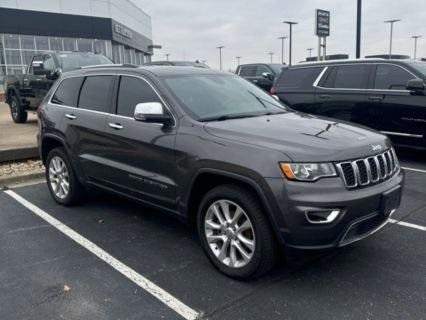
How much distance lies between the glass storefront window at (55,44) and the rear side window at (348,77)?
37.0 meters

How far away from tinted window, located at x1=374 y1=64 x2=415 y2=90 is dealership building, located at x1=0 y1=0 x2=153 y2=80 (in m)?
29.7

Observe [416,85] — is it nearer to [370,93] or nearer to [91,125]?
Answer: [370,93]

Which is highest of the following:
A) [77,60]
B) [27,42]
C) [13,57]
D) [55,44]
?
[27,42]

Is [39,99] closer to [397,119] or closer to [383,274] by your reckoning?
[397,119]

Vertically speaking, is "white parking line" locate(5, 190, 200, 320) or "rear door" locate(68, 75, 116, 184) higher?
"rear door" locate(68, 75, 116, 184)

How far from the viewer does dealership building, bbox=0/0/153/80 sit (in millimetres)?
38562

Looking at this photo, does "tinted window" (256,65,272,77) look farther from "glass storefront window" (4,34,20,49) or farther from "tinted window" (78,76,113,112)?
"glass storefront window" (4,34,20,49)

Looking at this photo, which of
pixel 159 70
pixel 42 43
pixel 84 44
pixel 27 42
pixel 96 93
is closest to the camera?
pixel 159 70

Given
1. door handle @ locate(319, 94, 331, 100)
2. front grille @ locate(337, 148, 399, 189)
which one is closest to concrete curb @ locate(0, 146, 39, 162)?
door handle @ locate(319, 94, 331, 100)

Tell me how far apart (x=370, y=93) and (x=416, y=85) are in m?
0.92

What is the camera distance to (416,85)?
7383mm

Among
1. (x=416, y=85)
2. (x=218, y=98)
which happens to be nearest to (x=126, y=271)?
(x=218, y=98)

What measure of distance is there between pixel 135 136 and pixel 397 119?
516 centimetres

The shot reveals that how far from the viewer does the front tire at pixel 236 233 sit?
347 centimetres
